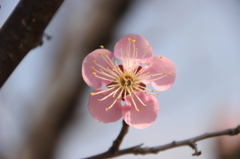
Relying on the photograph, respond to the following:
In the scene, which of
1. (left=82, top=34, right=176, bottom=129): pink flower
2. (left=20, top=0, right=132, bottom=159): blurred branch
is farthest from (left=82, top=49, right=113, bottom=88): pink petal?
(left=20, top=0, right=132, bottom=159): blurred branch

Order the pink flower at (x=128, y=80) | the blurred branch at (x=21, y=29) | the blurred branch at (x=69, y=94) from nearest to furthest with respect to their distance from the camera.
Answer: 1. the blurred branch at (x=21, y=29)
2. the pink flower at (x=128, y=80)
3. the blurred branch at (x=69, y=94)

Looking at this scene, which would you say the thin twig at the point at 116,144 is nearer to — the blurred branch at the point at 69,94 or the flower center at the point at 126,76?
the flower center at the point at 126,76

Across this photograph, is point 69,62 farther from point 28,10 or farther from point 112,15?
point 28,10

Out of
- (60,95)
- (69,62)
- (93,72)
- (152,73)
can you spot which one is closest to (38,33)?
(93,72)

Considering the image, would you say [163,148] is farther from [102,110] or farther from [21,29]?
[21,29]

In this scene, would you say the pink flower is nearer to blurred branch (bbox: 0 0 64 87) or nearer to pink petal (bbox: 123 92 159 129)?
pink petal (bbox: 123 92 159 129)

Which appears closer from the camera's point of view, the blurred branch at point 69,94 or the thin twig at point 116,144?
the thin twig at point 116,144

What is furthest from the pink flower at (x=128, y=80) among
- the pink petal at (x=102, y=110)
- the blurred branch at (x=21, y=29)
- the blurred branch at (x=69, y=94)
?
the blurred branch at (x=69, y=94)

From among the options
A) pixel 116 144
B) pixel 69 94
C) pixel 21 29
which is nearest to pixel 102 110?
pixel 116 144
